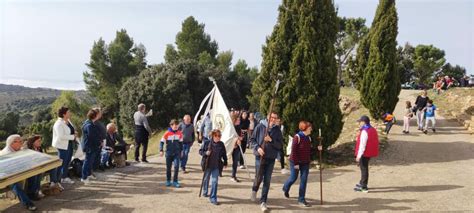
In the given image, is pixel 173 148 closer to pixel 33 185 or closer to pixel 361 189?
pixel 33 185

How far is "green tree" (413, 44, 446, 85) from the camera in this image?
48.2 metres

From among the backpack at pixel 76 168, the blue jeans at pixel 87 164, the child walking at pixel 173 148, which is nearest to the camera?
the child walking at pixel 173 148

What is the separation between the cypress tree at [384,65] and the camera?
1817cm

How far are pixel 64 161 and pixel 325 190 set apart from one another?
642cm

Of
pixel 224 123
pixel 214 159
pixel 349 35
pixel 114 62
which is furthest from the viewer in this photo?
pixel 114 62

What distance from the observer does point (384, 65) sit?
1827cm

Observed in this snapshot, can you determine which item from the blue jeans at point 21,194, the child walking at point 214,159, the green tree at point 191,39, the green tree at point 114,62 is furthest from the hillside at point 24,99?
the child walking at point 214,159

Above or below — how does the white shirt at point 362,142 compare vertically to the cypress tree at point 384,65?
below

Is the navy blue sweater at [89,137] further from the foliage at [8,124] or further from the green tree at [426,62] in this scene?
the foliage at [8,124]

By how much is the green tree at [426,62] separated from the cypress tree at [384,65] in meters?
33.5

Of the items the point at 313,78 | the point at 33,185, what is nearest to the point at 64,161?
the point at 33,185

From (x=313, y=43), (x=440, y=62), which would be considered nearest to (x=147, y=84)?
(x=313, y=43)

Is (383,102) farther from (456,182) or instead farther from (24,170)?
(24,170)

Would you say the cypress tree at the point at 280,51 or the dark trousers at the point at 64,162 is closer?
the dark trousers at the point at 64,162
